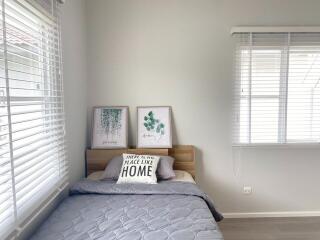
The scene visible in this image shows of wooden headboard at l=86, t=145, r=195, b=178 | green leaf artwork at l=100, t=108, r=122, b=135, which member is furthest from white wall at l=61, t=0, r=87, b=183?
green leaf artwork at l=100, t=108, r=122, b=135

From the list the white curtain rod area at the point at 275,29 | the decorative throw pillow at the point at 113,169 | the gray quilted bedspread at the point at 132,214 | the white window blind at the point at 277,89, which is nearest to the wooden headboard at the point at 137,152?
the decorative throw pillow at the point at 113,169

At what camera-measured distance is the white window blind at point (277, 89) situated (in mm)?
2984

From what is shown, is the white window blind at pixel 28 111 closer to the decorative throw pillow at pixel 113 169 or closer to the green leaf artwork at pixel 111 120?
the decorative throw pillow at pixel 113 169

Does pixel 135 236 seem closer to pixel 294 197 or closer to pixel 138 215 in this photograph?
pixel 138 215

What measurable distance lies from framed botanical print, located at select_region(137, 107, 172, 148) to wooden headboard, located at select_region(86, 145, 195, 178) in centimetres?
7

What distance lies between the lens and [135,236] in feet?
5.31

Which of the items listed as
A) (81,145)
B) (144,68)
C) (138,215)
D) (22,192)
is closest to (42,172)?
(22,192)

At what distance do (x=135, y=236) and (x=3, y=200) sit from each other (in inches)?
28.7

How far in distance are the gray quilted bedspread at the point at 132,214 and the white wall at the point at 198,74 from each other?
836mm

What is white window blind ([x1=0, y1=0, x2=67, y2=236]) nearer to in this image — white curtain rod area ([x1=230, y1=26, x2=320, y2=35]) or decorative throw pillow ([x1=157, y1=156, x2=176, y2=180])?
decorative throw pillow ([x1=157, y1=156, x2=176, y2=180])

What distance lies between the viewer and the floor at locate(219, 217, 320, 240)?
8.89 ft

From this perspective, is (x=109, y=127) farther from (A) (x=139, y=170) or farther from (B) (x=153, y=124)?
(A) (x=139, y=170)

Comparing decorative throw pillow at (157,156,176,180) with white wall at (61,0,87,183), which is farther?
decorative throw pillow at (157,156,176,180)

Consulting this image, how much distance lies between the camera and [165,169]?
2684 mm
